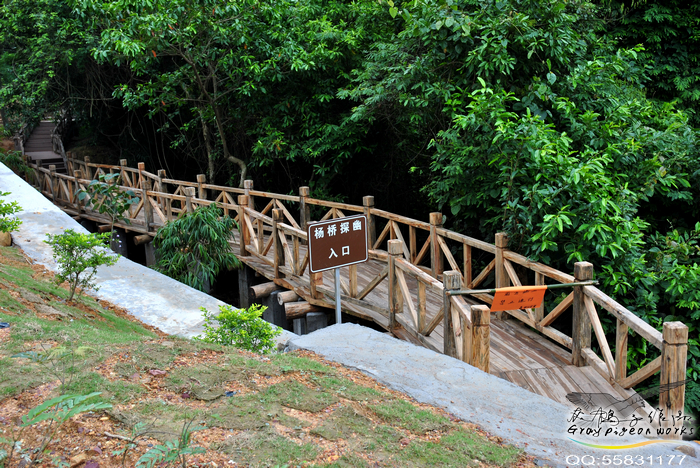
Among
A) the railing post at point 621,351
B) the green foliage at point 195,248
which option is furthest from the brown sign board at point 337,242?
the green foliage at point 195,248

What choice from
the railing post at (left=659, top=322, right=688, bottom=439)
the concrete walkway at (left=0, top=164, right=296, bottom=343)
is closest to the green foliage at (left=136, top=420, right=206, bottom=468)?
the concrete walkway at (left=0, top=164, right=296, bottom=343)

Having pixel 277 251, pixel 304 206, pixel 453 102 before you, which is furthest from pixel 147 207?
pixel 453 102

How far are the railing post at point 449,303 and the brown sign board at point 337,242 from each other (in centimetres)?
93

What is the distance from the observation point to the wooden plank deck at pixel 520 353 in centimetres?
485

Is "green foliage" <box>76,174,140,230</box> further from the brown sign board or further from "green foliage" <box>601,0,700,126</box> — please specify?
"green foliage" <box>601,0,700,126</box>

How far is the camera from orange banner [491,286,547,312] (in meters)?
4.71

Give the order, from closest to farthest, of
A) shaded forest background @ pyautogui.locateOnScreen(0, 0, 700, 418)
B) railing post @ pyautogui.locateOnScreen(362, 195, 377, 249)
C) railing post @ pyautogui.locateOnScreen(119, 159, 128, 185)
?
shaded forest background @ pyautogui.locateOnScreen(0, 0, 700, 418) < railing post @ pyautogui.locateOnScreen(362, 195, 377, 249) < railing post @ pyautogui.locateOnScreen(119, 159, 128, 185)

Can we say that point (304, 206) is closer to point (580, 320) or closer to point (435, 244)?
point (435, 244)

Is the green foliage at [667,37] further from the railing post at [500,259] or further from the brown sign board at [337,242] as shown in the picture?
the brown sign board at [337,242]

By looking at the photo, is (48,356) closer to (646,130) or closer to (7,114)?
(646,130)

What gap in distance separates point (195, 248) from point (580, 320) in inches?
226

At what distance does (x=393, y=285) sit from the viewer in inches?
246

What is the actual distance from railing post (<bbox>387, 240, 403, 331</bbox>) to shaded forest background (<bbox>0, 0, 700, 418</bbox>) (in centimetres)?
129

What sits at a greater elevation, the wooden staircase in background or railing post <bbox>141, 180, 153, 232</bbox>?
the wooden staircase in background
